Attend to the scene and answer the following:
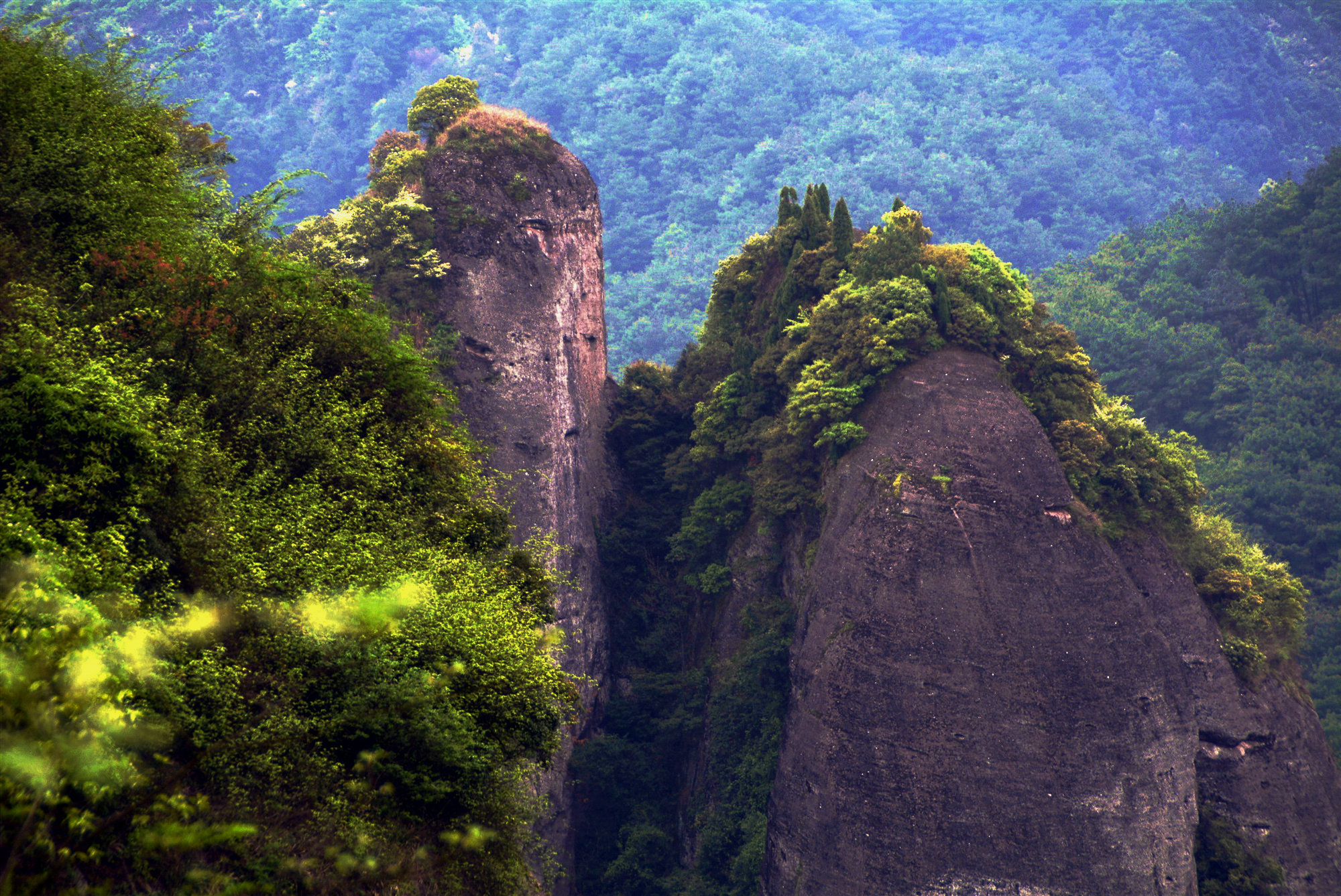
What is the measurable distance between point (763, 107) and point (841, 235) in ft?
197

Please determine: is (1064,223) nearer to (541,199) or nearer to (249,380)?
(541,199)

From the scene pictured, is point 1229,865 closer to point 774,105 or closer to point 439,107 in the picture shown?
point 439,107

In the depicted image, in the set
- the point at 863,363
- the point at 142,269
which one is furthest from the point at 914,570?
the point at 142,269

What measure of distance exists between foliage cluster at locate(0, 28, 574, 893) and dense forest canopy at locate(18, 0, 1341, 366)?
5476 centimetres

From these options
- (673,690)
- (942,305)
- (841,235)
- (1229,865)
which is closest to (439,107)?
(841,235)

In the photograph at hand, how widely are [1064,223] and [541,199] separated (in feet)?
184

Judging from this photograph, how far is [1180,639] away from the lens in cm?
2019

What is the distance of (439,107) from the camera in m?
26.9

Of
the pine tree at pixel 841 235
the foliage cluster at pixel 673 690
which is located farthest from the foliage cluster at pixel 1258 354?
the foliage cluster at pixel 673 690

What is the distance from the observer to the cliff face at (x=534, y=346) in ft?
79.6

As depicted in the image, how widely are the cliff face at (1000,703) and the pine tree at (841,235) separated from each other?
16.6 feet

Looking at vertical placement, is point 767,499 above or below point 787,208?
below

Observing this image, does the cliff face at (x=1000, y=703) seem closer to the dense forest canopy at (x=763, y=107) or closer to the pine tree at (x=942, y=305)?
the pine tree at (x=942, y=305)

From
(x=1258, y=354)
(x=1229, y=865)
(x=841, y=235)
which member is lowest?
(x=1229, y=865)
